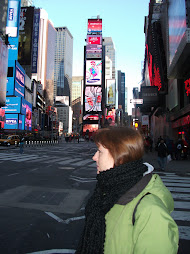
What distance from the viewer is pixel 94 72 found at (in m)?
102

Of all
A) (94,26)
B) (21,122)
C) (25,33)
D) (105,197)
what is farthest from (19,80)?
(105,197)

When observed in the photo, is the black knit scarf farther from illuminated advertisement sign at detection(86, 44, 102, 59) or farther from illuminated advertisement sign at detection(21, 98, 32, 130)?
illuminated advertisement sign at detection(86, 44, 102, 59)

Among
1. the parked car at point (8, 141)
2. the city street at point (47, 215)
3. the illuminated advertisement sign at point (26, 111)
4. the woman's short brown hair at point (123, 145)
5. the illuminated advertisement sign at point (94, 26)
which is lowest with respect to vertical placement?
the city street at point (47, 215)

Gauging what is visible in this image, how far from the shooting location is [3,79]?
149ft

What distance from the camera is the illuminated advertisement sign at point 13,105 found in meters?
73.5

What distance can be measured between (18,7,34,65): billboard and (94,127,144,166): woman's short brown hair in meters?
62.9

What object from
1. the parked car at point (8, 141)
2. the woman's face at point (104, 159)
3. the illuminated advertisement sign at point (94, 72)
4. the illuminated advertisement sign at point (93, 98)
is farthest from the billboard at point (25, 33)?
the woman's face at point (104, 159)

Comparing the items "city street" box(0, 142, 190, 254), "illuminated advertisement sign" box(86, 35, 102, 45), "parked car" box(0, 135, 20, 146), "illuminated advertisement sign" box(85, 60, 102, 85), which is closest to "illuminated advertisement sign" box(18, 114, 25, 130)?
"illuminated advertisement sign" box(85, 60, 102, 85)

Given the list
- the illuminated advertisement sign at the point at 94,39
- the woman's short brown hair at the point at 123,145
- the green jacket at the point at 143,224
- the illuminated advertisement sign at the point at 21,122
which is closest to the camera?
the green jacket at the point at 143,224

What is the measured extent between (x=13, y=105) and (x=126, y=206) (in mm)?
78623

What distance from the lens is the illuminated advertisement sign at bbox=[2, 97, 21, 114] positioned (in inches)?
2894

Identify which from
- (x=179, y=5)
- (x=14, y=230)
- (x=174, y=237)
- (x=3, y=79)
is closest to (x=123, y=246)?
(x=174, y=237)

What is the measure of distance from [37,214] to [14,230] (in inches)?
36.0

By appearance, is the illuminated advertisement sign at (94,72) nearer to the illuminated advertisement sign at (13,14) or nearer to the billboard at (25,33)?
the billboard at (25,33)
